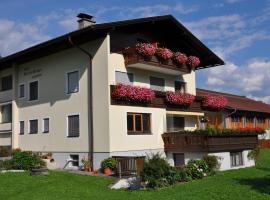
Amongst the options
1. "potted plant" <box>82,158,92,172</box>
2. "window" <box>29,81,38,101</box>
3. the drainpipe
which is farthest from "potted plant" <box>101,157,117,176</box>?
"window" <box>29,81,38,101</box>

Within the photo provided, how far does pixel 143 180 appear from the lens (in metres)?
17.2

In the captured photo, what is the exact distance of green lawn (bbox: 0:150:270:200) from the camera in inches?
593

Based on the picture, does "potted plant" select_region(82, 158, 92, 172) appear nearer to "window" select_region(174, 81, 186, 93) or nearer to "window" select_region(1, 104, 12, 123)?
"window" select_region(174, 81, 186, 93)

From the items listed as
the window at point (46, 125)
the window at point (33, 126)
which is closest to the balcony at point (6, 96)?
the window at point (33, 126)

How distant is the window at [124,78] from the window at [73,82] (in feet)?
8.57

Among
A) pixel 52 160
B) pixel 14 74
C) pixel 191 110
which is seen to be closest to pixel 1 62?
pixel 14 74

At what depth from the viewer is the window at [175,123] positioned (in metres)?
27.8

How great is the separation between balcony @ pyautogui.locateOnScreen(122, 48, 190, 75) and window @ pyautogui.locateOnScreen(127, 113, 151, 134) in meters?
Answer: 2.89

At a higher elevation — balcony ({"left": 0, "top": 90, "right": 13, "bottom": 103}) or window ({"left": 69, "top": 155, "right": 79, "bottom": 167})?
balcony ({"left": 0, "top": 90, "right": 13, "bottom": 103})

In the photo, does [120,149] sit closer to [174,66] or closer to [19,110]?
[174,66]

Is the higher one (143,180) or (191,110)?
(191,110)

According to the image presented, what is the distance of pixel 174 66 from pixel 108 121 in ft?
21.4

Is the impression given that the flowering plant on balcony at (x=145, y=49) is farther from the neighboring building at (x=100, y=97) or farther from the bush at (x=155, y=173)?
the bush at (x=155, y=173)

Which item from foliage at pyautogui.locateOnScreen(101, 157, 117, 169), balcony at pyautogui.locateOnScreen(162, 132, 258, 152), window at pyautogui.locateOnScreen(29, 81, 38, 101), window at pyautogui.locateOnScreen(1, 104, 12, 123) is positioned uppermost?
window at pyautogui.locateOnScreen(29, 81, 38, 101)
